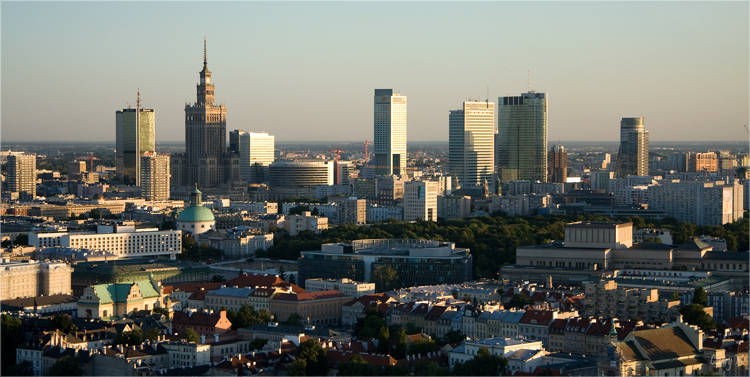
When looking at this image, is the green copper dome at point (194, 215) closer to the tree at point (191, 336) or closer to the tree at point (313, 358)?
the tree at point (191, 336)

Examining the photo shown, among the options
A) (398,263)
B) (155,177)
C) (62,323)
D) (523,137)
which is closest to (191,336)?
(62,323)

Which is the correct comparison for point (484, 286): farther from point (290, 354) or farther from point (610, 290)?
point (290, 354)

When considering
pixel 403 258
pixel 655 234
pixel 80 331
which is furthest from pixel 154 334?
pixel 655 234

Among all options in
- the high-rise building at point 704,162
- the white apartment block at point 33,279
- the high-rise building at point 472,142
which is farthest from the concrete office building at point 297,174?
the white apartment block at point 33,279

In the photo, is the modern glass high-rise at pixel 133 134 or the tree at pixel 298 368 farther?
the modern glass high-rise at pixel 133 134

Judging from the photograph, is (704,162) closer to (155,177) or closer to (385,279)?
(155,177)

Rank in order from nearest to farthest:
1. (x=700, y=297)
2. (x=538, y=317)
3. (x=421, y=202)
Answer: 1. (x=538, y=317)
2. (x=700, y=297)
3. (x=421, y=202)
